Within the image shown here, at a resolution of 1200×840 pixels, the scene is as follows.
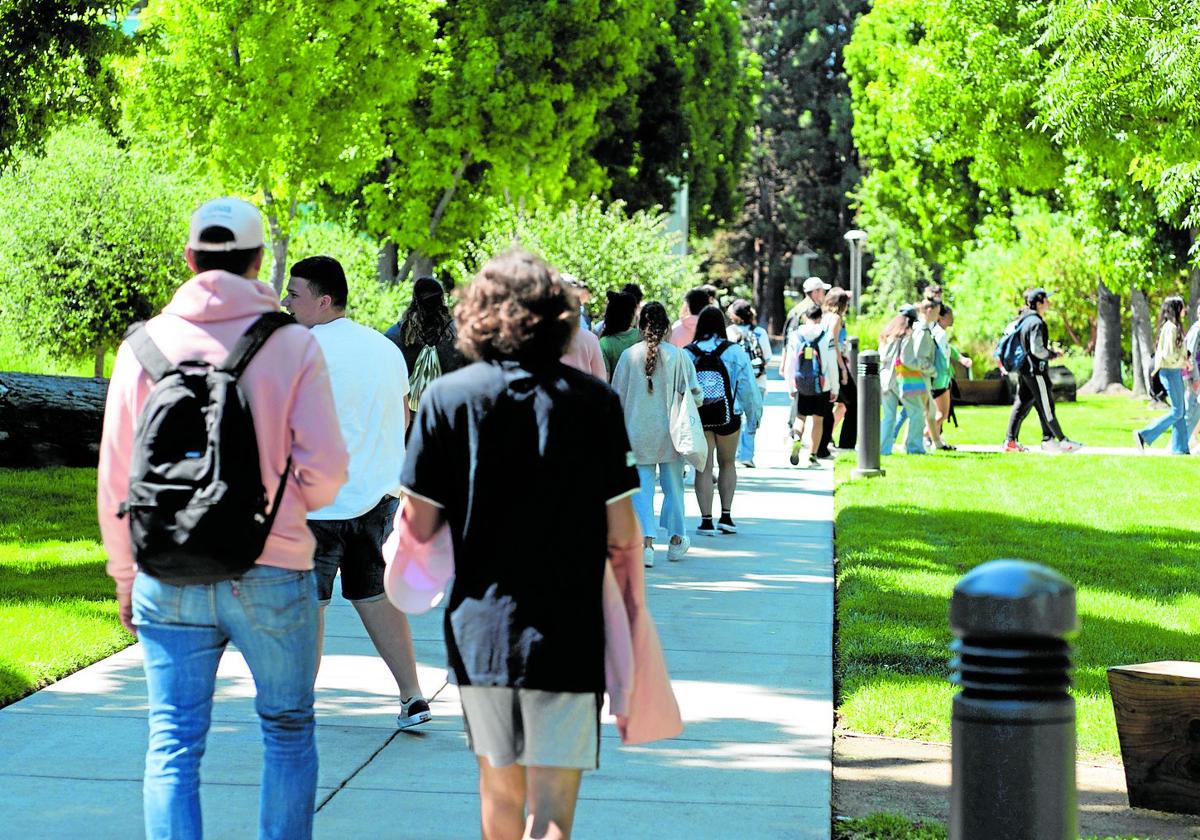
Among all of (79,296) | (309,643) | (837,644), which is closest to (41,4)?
(79,296)

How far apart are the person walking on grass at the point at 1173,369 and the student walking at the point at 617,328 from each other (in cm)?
884

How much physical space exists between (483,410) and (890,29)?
144ft

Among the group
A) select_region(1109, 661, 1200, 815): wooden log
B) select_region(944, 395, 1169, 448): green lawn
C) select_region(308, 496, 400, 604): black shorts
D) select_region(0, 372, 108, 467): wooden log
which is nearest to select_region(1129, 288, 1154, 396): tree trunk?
select_region(944, 395, 1169, 448): green lawn

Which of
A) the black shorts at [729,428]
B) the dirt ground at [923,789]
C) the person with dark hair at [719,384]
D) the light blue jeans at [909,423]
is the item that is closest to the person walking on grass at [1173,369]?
the light blue jeans at [909,423]

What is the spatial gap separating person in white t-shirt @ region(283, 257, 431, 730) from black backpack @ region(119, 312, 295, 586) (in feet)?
6.69

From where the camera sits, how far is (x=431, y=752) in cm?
622

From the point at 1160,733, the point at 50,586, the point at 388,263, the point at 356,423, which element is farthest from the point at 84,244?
the point at 1160,733

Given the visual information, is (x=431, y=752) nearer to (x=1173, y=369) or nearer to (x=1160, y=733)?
(x=1160, y=733)

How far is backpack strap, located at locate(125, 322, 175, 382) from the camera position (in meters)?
4.03

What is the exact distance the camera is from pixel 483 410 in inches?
149

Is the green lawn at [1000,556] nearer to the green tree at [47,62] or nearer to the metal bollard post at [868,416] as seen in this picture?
the metal bollard post at [868,416]

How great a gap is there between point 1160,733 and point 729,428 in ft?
21.1

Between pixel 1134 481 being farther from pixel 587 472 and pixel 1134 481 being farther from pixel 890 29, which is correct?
pixel 890 29

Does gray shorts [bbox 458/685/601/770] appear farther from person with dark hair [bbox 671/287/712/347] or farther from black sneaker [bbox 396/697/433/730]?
person with dark hair [bbox 671/287/712/347]
